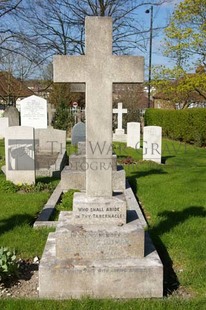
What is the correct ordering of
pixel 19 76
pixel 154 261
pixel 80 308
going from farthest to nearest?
pixel 19 76
pixel 154 261
pixel 80 308

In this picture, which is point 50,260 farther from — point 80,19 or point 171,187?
point 80,19

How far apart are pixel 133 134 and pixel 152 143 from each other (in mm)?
4668

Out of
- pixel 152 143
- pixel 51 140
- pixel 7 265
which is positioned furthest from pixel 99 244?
pixel 51 140

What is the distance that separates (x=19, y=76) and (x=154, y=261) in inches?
1459

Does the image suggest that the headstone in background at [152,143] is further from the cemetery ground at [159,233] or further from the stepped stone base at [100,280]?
the stepped stone base at [100,280]

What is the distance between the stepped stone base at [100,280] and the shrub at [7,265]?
15.0 inches

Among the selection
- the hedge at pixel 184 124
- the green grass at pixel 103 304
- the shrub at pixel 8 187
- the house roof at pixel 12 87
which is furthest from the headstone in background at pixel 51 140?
the house roof at pixel 12 87

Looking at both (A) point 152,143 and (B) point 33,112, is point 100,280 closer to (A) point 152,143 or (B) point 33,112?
(A) point 152,143

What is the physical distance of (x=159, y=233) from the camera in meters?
4.95

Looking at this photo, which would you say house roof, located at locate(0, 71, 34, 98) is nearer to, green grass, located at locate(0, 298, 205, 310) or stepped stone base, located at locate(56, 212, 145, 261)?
stepped stone base, located at locate(56, 212, 145, 261)

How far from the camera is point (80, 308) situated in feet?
10.1

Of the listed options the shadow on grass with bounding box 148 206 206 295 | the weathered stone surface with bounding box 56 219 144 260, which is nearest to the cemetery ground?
the shadow on grass with bounding box 148 206 206 295

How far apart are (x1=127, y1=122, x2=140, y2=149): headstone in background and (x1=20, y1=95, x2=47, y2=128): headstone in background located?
3.98m

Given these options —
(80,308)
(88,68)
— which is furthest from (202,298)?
(88,68)
